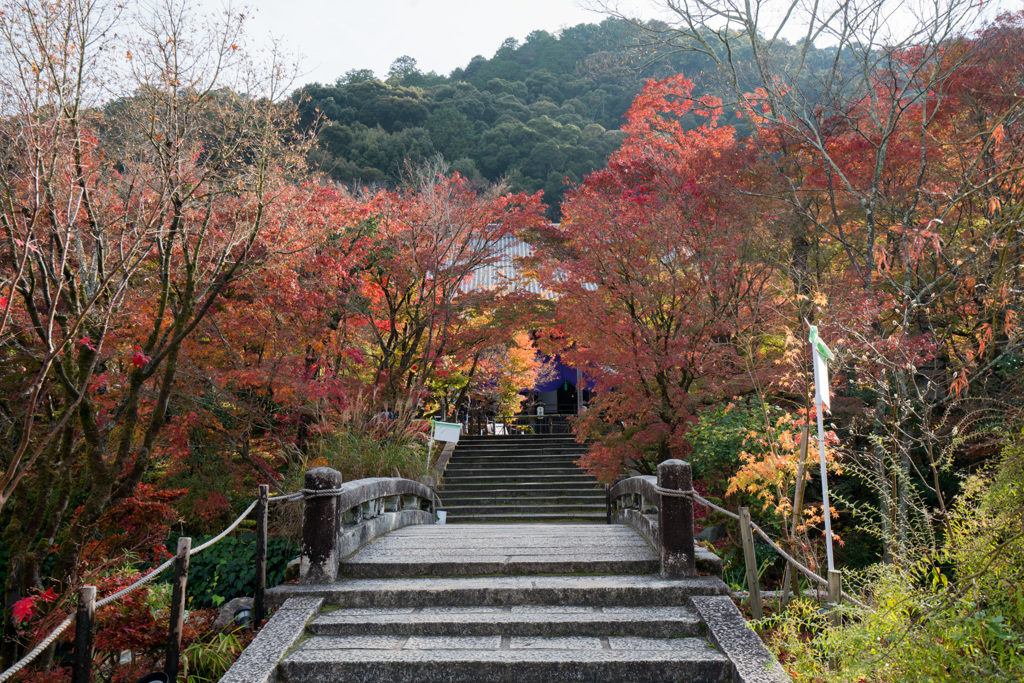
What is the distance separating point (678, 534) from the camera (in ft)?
14.9

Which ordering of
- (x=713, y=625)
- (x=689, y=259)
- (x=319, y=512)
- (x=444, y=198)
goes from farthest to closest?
(x=444, y=198) < (x=689, y=259) < (x=319, y=512) < (x=713, y=625)

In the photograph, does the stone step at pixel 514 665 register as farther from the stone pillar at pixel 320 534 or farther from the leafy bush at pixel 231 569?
the leafy bush at pixel 231 569

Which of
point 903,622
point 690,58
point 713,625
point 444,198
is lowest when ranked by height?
point 713,625

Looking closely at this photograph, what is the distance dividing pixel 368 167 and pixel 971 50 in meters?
21.1

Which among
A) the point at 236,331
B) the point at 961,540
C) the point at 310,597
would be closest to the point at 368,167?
the point at 236,331

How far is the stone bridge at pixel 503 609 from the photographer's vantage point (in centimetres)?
346

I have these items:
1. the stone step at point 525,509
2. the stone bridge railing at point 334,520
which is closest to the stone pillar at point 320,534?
the stone bridge railing at point 334,520

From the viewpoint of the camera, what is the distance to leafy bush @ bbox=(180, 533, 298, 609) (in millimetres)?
8500

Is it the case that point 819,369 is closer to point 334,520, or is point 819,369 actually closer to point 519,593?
point 519,593

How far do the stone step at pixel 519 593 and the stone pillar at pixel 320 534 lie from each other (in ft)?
0.39

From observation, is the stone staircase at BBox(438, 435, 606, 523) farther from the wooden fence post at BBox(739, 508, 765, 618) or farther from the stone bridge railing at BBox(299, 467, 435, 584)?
the wooden fence post at BBox(739, 508, 765, 618)

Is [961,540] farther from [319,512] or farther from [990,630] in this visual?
[319,512]

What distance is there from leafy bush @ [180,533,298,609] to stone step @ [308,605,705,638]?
4.77m

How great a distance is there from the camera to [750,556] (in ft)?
14.1
